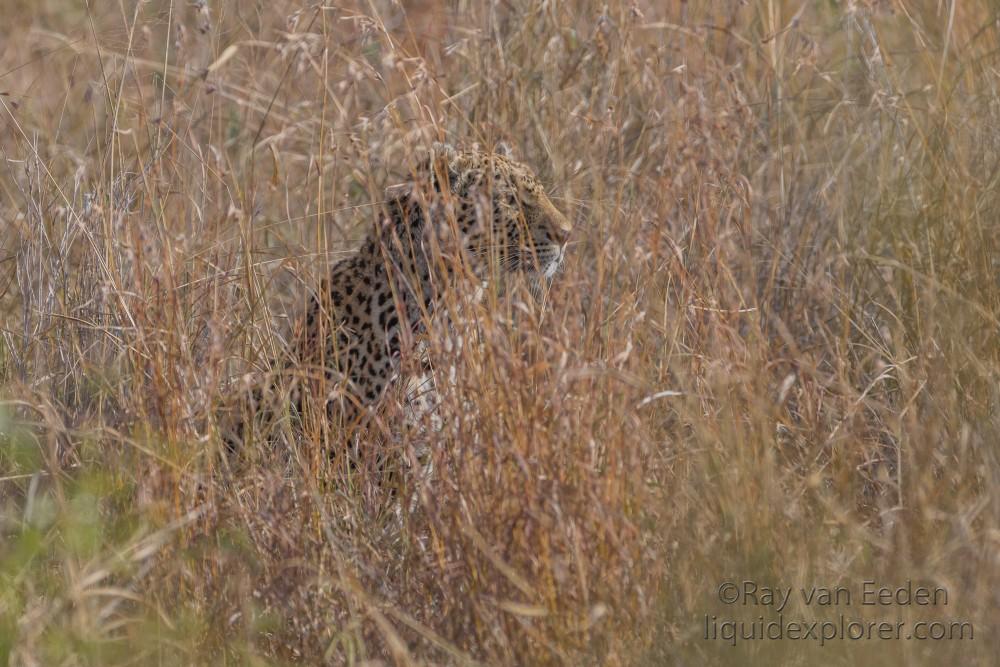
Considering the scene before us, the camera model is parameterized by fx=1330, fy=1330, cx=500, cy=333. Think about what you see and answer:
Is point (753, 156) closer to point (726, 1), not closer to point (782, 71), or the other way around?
point (782, 71)

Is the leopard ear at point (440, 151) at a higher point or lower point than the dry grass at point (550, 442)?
higher

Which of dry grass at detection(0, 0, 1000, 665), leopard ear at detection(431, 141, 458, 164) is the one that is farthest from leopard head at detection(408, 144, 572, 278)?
leopard ear at detection(431, 141, 458, 164)

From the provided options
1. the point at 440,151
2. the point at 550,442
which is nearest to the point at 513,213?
the point at 440,151

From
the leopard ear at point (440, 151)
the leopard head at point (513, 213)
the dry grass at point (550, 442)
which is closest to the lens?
the dry grass at point (550, 442)

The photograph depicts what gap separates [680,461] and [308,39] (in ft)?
4.04

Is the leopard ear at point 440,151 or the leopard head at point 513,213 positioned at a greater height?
the leopard ear at point 440,151

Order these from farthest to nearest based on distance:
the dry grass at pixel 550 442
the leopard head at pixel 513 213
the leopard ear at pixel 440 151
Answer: the leopard head at pixel 513 213 → the leopard ear at pixel 440 151 → the dry grass at pixel 550 442

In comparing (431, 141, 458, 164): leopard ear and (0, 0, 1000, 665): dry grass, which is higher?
(431, 141, 458, 164): leopard ear

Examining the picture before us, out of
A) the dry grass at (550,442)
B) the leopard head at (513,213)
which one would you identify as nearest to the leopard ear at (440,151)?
the dry grass at (550,442)

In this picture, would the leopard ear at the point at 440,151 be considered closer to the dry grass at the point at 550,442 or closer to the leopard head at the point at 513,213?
the dry grass at the point at 550,442

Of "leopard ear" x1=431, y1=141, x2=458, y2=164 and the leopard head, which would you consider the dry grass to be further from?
the leopard head

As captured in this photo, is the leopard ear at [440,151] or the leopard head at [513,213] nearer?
the leopard ear at [440,151]

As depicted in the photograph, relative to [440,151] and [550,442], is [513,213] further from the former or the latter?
[550,442]

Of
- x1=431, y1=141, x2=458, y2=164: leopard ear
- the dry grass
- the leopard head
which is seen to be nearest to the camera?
the dry grass
